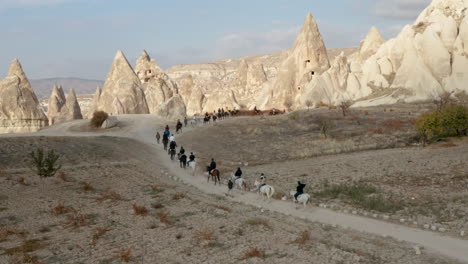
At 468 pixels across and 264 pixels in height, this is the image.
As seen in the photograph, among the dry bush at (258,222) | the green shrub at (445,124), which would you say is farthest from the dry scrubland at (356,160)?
the dry bush at (258,222)

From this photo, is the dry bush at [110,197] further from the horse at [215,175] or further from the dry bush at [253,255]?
the dry bush at [253,255]

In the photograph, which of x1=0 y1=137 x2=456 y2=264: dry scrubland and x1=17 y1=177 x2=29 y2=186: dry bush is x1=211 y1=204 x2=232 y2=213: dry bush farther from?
x1=17 y1=177 x2=29 y2=186: dry bush

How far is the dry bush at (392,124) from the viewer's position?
4128 cm

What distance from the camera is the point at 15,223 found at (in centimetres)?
1441

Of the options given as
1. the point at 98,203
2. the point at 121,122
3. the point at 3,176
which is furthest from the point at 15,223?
the point at 121,122

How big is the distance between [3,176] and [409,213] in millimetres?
18525

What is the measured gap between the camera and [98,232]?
44.1 feet

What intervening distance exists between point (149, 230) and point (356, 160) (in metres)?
17.7

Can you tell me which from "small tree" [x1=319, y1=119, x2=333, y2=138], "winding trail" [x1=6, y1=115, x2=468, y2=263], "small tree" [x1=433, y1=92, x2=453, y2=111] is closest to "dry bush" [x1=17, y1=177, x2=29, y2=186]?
"winding trail" [x1=6, y1=115, x2=468, y2=263]

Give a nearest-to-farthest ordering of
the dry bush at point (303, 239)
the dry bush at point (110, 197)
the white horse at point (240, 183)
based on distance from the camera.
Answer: the dry bush at point (303, 239) < the dry bush at point (110, 197) < the white horse at point (240, 183)

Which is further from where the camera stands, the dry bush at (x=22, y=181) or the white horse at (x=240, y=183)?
the white horse at (x=240, y=183)

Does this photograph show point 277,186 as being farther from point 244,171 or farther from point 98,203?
point 98,203

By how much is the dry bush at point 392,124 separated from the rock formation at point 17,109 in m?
46.2

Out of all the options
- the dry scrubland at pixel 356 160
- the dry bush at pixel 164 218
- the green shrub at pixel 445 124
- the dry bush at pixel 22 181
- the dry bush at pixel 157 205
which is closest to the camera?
the dry bush at pixel 164 218
